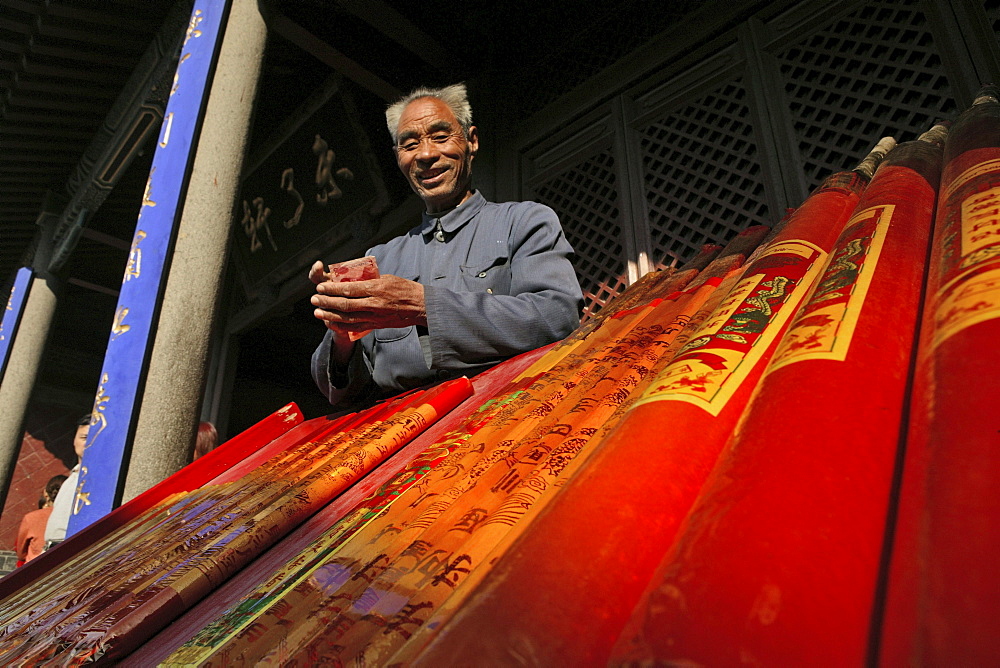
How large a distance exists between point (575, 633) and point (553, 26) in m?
3.01

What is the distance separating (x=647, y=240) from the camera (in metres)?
2.35

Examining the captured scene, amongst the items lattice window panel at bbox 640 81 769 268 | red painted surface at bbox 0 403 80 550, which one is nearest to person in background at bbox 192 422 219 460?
lattice window panel at bbox 640 81 769 268

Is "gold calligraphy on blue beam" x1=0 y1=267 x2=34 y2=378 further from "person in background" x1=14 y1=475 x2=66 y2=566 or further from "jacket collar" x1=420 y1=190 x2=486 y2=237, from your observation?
"jacket collar" x1=420 y1=190 x2=486 y2=237

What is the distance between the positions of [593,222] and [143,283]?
5.54 feet

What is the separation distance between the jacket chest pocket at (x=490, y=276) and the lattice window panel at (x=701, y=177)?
1.08 m

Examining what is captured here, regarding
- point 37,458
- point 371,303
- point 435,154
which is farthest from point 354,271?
point 37,458

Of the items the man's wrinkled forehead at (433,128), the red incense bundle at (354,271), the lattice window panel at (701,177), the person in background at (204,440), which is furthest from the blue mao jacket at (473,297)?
the person in background at (204,440)

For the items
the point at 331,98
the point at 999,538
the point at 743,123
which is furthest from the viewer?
the point at 331,98

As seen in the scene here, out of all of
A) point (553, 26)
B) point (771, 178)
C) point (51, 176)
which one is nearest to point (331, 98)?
point (553, 26)

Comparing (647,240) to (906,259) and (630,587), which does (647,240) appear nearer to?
(906,259)

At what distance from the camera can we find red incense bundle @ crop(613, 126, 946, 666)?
0.83 feet

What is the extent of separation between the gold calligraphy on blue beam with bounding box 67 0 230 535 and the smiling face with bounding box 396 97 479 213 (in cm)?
75

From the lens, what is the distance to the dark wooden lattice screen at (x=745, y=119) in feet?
6.02

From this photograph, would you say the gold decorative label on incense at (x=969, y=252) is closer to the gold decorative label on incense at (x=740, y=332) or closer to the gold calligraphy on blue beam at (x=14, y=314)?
the gold decorative label on incense at (x=740, y=332)
